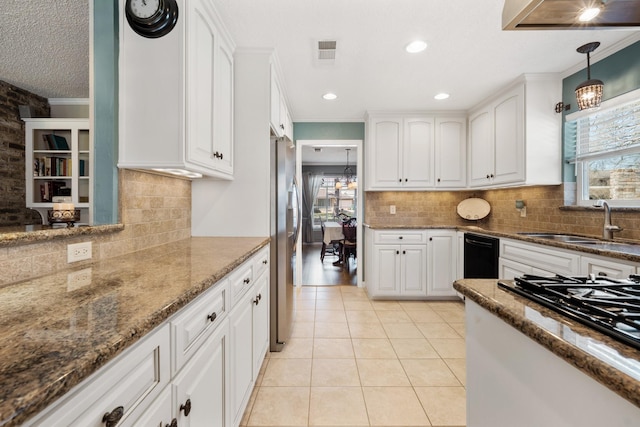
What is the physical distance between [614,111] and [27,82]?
3.89 meters

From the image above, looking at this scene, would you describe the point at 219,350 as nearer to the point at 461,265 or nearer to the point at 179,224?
the point at 179,224

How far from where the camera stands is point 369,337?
2.61 meters

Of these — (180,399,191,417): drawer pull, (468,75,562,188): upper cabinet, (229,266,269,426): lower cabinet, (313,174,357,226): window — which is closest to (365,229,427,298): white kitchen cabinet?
(468,75,562,188): upper cabinet

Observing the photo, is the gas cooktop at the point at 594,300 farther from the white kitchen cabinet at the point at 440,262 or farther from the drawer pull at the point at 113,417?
the white kitchen cabinet at the point at 440,262

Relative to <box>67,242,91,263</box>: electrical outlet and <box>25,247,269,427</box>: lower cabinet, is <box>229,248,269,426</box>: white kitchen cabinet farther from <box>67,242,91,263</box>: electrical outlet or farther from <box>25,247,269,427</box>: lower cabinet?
<box>67,242,91,263</box>: electrical outlet

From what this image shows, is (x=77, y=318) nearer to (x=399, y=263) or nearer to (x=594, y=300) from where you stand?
(x=594, y=300)

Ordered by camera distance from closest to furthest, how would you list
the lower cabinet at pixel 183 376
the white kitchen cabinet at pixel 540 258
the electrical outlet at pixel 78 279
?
the lower cabinet at pixel 183 376 → the electrical outlet at pixel 78 279 → the white kitchen cabinet at pixel 540 258

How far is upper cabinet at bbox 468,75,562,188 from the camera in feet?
9.09

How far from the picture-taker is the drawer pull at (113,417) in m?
0.56

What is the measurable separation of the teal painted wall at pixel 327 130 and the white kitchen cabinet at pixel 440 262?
1750 mm

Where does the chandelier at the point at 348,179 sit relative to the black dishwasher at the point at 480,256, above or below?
above

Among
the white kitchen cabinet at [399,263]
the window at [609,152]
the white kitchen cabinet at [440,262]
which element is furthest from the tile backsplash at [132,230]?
the window at [609,152]

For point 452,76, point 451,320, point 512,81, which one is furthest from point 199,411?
point 512,81

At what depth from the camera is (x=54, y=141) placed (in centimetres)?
145
